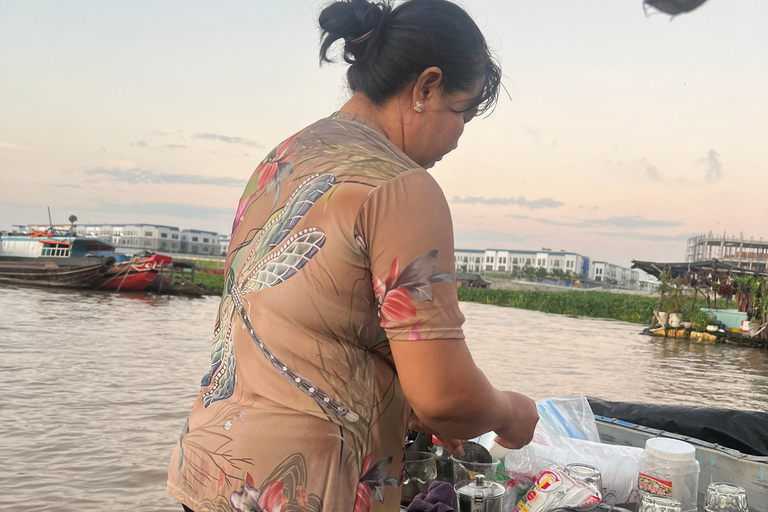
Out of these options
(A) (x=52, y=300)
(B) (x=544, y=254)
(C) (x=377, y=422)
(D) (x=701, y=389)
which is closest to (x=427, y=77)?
(C) (x=377, y=422)

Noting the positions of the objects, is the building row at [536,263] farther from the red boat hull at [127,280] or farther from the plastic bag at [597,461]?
the plastic bag at [597,461]

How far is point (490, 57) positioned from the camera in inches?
41.8

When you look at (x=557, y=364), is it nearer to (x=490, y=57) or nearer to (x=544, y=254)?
(x=490, y=57)

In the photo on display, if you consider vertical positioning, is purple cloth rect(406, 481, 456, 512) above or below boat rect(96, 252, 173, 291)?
above

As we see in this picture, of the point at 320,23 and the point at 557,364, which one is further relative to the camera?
the point at 557,364

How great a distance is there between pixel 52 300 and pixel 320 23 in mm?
22243

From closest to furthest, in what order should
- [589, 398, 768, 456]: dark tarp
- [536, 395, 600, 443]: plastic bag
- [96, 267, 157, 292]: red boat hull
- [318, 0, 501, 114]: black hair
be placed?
[318, 0, 501, 114]: black hair
[536, 395, 600, 443]: plastic bag
[589, 398, 768, 456]: dark tarp
[96, 267, 157, 292]: red boat hull

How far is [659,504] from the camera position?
1267mm

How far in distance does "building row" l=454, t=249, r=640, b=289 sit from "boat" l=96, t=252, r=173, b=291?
74199mm

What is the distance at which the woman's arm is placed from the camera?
80cm

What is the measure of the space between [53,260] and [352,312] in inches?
1220

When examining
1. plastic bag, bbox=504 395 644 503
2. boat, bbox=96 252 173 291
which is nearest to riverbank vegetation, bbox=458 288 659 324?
boat, bbox=96 252 173 291

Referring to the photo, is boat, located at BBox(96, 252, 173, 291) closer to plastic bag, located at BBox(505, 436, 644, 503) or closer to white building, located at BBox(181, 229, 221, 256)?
plastic bag, located at BBox(505, 436, 644, 503)

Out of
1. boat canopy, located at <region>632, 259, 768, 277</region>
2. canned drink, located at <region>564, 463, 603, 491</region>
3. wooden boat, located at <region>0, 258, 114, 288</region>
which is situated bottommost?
wooden boat, located at <region>0, 258, 114, 288</region>
